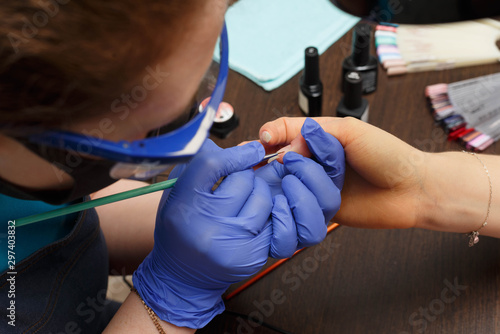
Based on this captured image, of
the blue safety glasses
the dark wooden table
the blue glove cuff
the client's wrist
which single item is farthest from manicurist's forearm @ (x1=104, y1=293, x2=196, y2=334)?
the client's wrist

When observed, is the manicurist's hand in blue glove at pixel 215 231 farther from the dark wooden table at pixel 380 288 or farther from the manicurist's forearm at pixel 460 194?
the manicurist's forearm at pixel 460 194

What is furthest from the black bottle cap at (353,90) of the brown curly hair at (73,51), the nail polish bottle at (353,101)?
the brown curly hair at (73,51)

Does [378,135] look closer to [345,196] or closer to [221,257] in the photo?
[345,196]

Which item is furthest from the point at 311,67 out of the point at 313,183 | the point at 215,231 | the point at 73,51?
the point at 73,51

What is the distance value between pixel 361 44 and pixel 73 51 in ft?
2.96

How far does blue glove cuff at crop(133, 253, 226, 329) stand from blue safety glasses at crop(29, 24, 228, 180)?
0.25m

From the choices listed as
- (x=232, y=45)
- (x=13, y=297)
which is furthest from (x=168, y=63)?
(x=232, y=45)

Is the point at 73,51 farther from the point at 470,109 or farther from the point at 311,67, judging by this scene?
the point at 470,109

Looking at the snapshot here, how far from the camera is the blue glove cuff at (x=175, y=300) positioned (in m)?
0.81

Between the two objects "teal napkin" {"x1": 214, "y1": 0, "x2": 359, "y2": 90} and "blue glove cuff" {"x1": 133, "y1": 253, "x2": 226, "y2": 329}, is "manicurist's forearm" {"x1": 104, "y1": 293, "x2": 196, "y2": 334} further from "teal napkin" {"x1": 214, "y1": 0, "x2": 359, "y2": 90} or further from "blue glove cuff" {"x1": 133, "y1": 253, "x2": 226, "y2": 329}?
"teal napkin" {"x1": 214, "y1": 0, "x2": 359, "y2": 90}

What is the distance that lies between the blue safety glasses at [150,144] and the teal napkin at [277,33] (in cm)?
66

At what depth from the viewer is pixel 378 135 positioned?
91cm

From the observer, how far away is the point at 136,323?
810 mm

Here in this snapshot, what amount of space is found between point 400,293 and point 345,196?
239 mm
